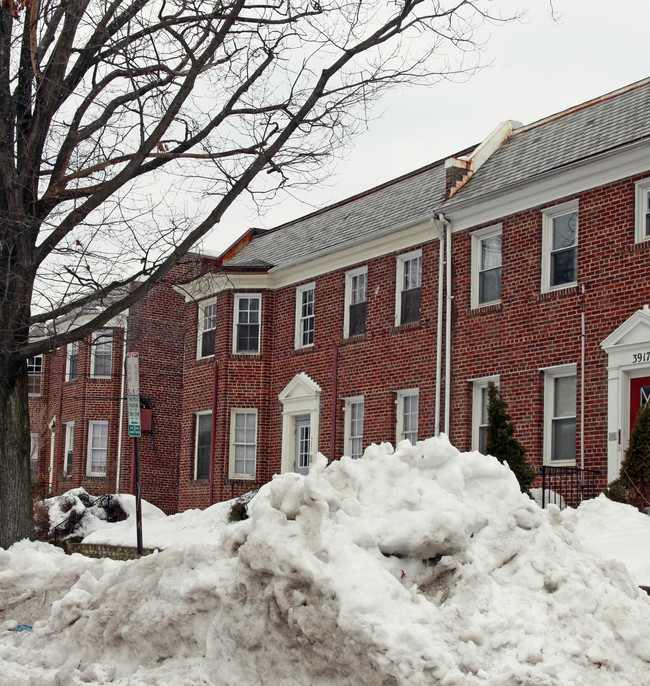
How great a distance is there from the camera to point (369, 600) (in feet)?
18.5

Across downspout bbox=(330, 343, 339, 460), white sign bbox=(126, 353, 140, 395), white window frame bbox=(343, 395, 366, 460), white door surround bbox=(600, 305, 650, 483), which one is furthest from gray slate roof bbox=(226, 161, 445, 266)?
white sign bbox=(126, 353, 140, 395)

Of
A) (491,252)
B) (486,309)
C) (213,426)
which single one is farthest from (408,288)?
(213,426)

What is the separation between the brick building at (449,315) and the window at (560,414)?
0.02 meters

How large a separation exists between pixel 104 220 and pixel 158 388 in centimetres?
1900

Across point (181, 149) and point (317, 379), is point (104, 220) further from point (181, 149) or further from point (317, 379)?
point (317, 379)

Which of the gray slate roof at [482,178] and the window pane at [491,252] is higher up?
the gray slate roof at [482,178]

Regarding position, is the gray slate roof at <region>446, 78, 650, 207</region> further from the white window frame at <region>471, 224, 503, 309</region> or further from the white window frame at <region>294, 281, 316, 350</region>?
the white window frame at <region>294, 281, 316, 350</region>

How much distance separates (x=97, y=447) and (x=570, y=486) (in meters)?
19.4

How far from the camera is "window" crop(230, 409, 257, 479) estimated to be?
24.3m

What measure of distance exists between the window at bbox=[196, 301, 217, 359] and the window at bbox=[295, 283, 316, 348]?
2.74m

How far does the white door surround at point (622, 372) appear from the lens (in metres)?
15.2

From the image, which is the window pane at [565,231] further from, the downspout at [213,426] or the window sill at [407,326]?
the downspout at [213,426]

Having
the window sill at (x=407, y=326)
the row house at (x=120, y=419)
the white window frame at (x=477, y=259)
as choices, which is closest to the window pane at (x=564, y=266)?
the white window frame at (x=477, y=259)

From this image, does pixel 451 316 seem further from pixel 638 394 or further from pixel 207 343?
pixel 207 343
